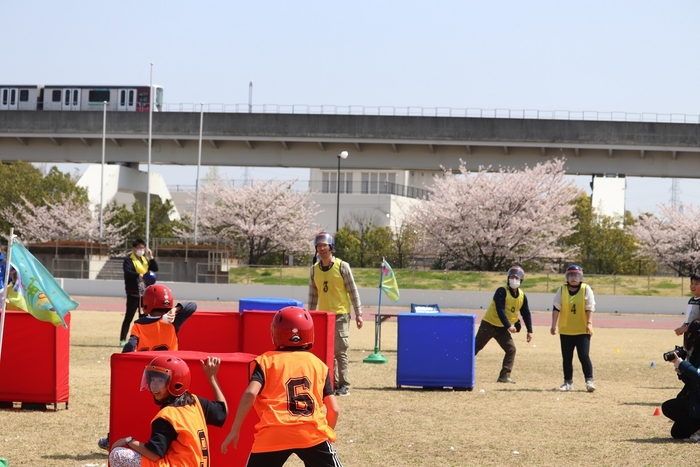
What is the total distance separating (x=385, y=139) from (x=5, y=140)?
23073 millimetres

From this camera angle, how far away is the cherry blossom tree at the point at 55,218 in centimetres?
5981

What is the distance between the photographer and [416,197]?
280 feet

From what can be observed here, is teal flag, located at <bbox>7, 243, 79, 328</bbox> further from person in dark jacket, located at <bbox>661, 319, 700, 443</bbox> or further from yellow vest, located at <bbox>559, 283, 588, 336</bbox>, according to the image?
yellow vest, located at <bbox>559, 283, 588, 336</bbox>

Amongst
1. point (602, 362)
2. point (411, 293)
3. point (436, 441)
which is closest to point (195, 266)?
point (411, 293)

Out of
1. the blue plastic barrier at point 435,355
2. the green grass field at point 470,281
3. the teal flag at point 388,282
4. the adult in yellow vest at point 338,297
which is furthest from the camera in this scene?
the green grass field at point 470,281

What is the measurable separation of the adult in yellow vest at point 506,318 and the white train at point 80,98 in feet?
147

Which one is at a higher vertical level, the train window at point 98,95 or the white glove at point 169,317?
the train window at point 98,95

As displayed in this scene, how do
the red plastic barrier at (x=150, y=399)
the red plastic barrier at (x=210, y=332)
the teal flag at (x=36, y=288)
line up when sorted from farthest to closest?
the red plastic barrier at (x=210, y=332) → the teal flag at (x=36, y=288) → the red plastic barrier at (x=150, y=399)

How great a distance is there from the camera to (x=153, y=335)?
24.9 ft

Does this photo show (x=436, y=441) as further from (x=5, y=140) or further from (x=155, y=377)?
(x=5, y=140)

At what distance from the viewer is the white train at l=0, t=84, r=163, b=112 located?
2258 inches

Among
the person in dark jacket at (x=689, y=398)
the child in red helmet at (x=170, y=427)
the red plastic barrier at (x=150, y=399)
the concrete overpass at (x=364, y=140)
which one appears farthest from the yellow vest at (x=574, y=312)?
the concrete overpass at (x=364, y=140)

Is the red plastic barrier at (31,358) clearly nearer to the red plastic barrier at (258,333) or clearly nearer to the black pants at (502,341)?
the red plastic barrier at (258,333)

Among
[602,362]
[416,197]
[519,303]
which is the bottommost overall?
[602,362]
